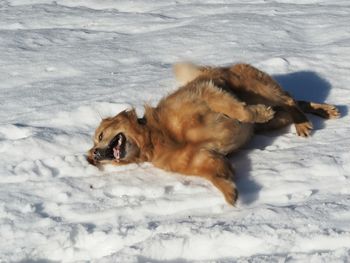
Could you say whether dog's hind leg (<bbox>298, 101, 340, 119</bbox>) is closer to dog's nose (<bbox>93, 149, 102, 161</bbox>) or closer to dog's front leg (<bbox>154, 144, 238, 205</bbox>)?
dog's front leg (<bbox>154, 144, 238, 205</bbox>)

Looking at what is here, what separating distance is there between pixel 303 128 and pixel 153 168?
4.30 feet

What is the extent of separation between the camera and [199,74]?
5.60 m

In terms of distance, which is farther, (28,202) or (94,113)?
(94,113)

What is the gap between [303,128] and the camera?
5102mm

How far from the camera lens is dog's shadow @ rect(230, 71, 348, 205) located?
14.5 feet

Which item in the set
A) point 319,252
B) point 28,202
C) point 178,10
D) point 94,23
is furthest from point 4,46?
point 319,252

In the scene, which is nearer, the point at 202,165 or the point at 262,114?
the point at 202,165

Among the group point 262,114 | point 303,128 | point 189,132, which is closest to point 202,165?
point 189,132

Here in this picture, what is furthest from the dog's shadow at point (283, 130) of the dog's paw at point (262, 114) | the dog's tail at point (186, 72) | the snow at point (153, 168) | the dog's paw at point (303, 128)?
the dog's tail at point (186, 72)

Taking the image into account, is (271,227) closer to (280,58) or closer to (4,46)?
(280,58)

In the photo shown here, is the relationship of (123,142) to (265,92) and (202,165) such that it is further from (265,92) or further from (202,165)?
(265,92)

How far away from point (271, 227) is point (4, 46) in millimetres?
5547

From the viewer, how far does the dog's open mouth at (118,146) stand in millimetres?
4824

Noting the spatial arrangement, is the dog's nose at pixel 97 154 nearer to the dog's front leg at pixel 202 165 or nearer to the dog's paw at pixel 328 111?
the dog's front leg at pixel 202 165
